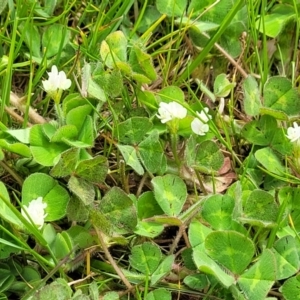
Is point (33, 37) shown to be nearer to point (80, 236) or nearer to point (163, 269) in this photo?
point (80, 236)

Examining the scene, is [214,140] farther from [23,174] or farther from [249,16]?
[23,174]

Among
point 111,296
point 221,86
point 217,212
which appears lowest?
point 111,296

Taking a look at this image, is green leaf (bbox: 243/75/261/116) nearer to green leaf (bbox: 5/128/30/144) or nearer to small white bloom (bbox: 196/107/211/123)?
small white bloom (bbox: 196/107/211/123)

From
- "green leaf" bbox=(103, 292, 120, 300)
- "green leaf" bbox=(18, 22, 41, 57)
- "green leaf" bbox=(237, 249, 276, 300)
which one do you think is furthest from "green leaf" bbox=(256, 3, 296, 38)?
"green leaf" bbox=(103, 292, 120, 300)

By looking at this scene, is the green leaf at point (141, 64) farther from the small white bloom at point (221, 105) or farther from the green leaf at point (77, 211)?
the green leaf at point (77, 211)

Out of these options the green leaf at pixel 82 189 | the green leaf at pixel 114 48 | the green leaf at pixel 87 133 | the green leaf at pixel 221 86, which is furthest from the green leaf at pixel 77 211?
the green leaf at pixel 221 86

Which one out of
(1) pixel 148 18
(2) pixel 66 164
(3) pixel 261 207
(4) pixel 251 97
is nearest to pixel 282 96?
(4) pixel 251 97
